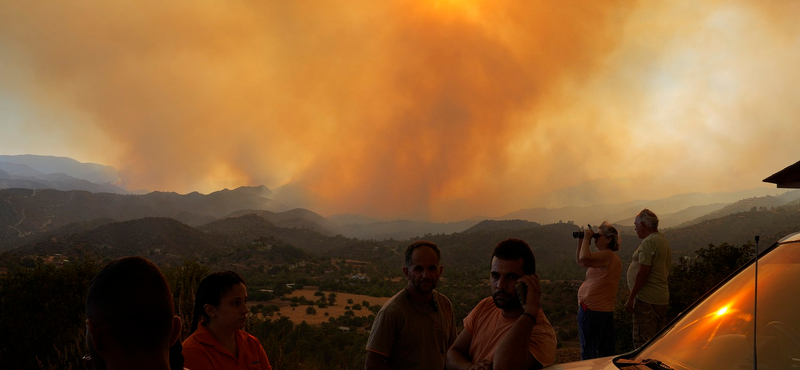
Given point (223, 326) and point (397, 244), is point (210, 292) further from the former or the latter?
point (397, 244)

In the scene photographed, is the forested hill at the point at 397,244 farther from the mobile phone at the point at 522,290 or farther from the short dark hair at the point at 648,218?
the mobile phone at the point at 522,290

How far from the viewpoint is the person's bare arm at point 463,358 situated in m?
2.71

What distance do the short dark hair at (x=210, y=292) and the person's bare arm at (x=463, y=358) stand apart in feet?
4.87

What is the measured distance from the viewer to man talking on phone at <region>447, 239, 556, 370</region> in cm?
257

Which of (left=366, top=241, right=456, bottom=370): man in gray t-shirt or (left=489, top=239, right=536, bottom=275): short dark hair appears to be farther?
(left=366, top=241, right=456, bottom=370): man in gray t-shirt

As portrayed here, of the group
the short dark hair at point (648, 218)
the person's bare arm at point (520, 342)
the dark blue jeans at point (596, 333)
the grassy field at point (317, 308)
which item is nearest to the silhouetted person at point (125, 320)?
the person's bare arm at point (520, 342)

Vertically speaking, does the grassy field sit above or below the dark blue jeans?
below

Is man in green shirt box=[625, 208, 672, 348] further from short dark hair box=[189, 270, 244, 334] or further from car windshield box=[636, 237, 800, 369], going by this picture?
short dark hair box=[189, 270, 244, 334]

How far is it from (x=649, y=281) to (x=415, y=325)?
3739mm

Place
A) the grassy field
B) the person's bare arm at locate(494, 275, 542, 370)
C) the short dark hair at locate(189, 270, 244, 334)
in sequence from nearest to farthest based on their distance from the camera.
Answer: the person's bare arm at locate(494, 275, 542, 370), the short dark hair at locate(189, 270, 244, 334), the grassy field

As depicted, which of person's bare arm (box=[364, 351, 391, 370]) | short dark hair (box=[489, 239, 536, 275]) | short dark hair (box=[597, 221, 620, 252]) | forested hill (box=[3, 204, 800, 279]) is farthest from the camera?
forested hill (box=[3, 204, 800, 279])

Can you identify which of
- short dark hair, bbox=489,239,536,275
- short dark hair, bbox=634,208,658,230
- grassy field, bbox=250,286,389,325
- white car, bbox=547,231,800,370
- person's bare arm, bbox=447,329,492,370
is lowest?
grassy field, bbox=250,286,389,325

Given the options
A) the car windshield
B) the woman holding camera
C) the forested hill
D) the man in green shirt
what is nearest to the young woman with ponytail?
the car windshield

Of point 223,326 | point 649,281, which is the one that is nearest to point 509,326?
point 223,326
